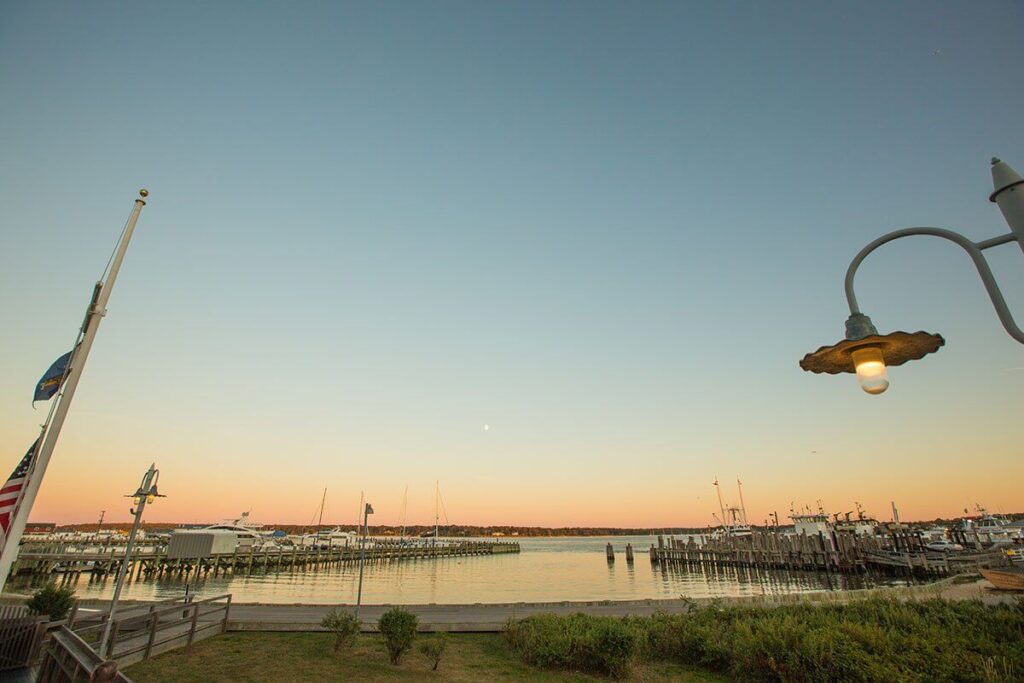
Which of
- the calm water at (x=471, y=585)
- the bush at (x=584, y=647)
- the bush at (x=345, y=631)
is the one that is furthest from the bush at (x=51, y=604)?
the calm water at (x=471, y=585)

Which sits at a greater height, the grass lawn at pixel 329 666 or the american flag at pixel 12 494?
the american flag at pixel 12 494

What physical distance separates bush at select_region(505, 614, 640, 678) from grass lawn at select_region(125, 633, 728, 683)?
0.44 metres

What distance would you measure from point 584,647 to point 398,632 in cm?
509

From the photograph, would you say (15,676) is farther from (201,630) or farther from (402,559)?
(402,559)

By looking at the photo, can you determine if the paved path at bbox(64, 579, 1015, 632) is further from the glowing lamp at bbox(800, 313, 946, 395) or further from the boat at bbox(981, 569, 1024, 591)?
the glowing lamp at bbox(800, 313, 946, 395)

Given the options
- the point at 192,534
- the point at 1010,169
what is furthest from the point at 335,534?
the point at 1010,169

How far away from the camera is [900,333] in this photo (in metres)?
4.20

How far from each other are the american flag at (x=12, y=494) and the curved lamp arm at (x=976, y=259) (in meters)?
11.3

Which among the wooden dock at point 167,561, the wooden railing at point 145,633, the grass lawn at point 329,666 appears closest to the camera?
the grass lawn at point 329,666

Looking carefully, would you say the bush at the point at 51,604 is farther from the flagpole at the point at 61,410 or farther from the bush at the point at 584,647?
the bush at the point at 584,647

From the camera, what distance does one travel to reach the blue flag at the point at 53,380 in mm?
Answer: 8648

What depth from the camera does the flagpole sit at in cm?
746

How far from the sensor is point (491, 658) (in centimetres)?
1427

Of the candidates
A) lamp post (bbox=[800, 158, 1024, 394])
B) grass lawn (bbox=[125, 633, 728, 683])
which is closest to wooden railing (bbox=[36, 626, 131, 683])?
grass lawn (bbox=[125, 633, 728, 683])
